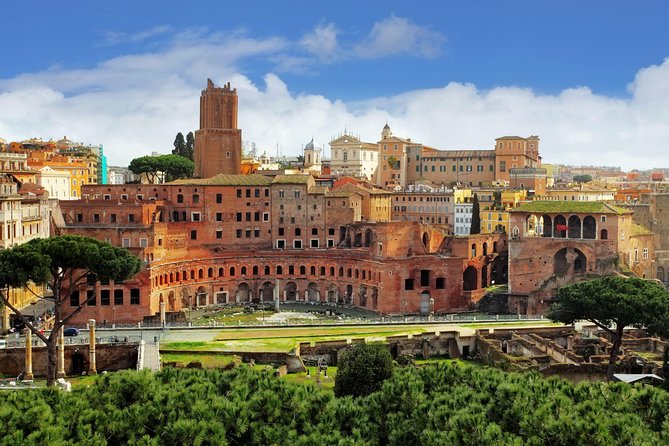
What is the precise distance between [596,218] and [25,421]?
181ft

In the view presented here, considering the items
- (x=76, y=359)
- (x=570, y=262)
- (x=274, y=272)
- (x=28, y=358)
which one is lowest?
(x=76, y=359)

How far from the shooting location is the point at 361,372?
38062 mm

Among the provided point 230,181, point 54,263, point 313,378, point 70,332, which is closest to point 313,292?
point 230,181

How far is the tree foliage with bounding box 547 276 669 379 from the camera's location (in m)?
42.6

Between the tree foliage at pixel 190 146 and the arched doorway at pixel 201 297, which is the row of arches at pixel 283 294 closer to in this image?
the arched doorway at pixel 201 297

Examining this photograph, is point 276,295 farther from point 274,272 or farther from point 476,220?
point 476,220

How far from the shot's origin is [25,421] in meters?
20.4

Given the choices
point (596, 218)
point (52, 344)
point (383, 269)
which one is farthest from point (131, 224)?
point (596, 218)

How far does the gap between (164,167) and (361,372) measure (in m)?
59.5

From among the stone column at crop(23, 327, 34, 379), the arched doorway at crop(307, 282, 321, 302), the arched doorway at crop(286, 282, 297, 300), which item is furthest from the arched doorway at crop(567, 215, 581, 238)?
the stone column at crop(23, 327, 34, 379)

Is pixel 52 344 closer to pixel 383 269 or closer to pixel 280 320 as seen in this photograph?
pixel 280 320

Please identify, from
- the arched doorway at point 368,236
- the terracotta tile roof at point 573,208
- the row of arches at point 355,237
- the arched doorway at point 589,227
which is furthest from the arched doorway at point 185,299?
the arched doorway at point 589,227

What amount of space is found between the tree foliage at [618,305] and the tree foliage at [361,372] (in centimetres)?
1281

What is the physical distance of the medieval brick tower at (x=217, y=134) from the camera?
3371 inches
